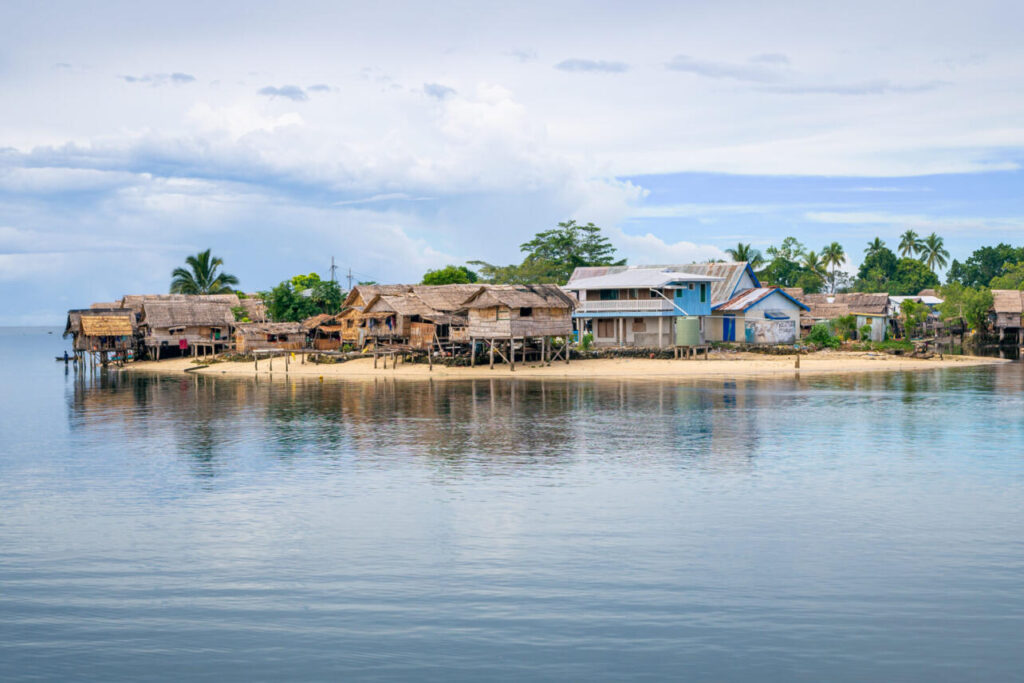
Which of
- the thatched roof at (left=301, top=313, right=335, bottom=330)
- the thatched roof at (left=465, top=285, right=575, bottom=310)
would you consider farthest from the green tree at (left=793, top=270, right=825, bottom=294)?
the thatched roof at (left=301, top=313, right=335, bottom=330)

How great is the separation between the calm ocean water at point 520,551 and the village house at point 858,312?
45344 mm

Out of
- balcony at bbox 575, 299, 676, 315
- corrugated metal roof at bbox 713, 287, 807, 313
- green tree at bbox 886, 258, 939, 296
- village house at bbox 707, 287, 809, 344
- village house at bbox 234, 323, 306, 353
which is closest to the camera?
balcony at bbox 575, 299, 676, 315

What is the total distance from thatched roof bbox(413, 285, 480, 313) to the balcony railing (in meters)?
8.31

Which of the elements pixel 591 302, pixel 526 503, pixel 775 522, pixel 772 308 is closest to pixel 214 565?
pixel 526 503

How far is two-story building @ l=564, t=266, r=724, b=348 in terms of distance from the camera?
62719 millimetres

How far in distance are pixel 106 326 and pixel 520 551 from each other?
2678 inches

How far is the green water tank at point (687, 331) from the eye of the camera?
6500 cm

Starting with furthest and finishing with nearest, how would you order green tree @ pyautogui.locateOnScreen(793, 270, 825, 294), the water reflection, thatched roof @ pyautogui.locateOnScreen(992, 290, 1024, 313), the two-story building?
1. green tree @ pyautogui.locateOnScreen(793, 270, 825, 294)
2. thatched roof @ pyautogui.locateOnScreen(992, 290, 1024, 313)
3. the two-story building
4. the water reflection

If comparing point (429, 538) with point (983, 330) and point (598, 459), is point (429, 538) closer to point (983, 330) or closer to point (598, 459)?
point (598, 459)

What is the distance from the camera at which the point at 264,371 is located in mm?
65812

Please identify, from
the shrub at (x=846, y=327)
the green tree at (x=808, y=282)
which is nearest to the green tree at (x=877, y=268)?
the green tree at (x=808, y=282)

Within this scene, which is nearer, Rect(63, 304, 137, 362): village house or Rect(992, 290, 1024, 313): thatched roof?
Rect(63, 304, 137, 362): village house

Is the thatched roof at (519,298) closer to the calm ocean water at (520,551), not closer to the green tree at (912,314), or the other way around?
the calm ocean water at (520,551)

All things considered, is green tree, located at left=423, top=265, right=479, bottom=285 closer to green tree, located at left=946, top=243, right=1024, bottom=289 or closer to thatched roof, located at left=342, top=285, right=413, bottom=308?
thatched roof, located at left=342, top=285, right=413, bottom=308
